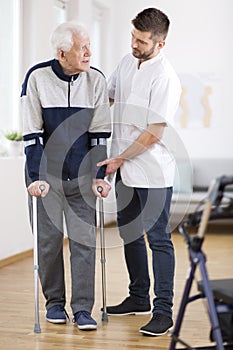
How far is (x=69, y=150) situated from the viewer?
3701 mm

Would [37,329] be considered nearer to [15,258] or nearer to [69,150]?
[69,150]

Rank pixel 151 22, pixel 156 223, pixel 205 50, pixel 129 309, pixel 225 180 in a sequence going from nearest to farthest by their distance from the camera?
pixel 225 180 → pixel 151 22 → pixel 156 223 → pixel 129 309 → pixel 205 50

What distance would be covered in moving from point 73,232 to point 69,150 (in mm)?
389

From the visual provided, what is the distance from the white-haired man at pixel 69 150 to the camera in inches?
144

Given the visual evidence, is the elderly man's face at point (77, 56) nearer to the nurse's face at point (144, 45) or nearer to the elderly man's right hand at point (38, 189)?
the nurse's face at point (144, 45)

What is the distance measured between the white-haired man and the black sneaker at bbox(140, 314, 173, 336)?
0.27 m

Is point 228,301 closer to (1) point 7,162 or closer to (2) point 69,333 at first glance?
(2) point 69,333

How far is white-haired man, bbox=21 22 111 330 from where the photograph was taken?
366 centimetres

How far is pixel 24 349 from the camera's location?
338cm

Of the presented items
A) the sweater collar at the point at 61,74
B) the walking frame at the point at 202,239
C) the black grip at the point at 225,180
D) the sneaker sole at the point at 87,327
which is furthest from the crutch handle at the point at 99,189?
the black grip at the point at 225,180

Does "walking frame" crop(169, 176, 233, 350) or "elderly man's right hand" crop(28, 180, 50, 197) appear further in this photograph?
"elderly man's right hand" crop(28, 180, 50, 197)

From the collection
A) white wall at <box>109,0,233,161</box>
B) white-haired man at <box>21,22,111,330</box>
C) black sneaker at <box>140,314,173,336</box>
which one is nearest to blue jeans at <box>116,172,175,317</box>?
black sneaker at <box>140,314,173,336</box>

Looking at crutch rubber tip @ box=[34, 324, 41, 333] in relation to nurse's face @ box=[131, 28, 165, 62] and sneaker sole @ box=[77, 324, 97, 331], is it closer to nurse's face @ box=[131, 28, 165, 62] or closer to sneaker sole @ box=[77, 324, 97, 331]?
sneaker sole @ box=[77, 324, 97, 331]

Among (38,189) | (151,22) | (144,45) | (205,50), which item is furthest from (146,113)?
(205,50)
